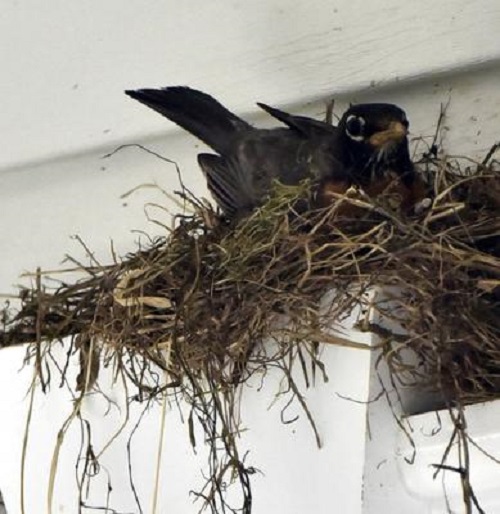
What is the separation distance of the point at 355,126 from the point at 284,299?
52 centimetres

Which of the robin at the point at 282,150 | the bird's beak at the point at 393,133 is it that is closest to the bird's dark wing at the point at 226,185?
the robin at the point at 282,150

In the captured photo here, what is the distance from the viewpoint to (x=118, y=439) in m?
2.17

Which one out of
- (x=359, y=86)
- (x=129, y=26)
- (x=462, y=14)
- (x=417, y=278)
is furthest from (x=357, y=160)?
(x=417, y=278)

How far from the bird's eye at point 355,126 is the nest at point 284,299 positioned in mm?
153

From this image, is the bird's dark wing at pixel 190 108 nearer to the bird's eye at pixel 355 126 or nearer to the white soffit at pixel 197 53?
the white soffit at pixel 197 53

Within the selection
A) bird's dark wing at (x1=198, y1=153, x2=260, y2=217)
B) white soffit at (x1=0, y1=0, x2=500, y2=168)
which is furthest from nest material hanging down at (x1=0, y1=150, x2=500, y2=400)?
white soffit at (x1=0, y1=0, x2=500, y2=168)

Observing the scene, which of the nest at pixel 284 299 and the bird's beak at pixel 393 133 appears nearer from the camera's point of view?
the nest at pixel 284 299

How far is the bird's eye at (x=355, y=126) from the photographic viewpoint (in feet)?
7.52

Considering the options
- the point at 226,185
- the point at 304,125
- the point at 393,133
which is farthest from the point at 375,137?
the point at 226,185

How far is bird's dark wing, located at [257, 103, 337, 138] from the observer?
91.8 inches

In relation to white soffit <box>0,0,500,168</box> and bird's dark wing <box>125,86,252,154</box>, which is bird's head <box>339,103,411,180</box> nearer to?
white soffit <box>0,0,500,168</box>

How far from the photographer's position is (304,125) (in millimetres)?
2396

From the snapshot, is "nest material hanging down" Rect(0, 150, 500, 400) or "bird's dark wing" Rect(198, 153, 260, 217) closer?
"nest material hanging down" Rect(0, 150, 500, 400)

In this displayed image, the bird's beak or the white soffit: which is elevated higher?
the white soffit
